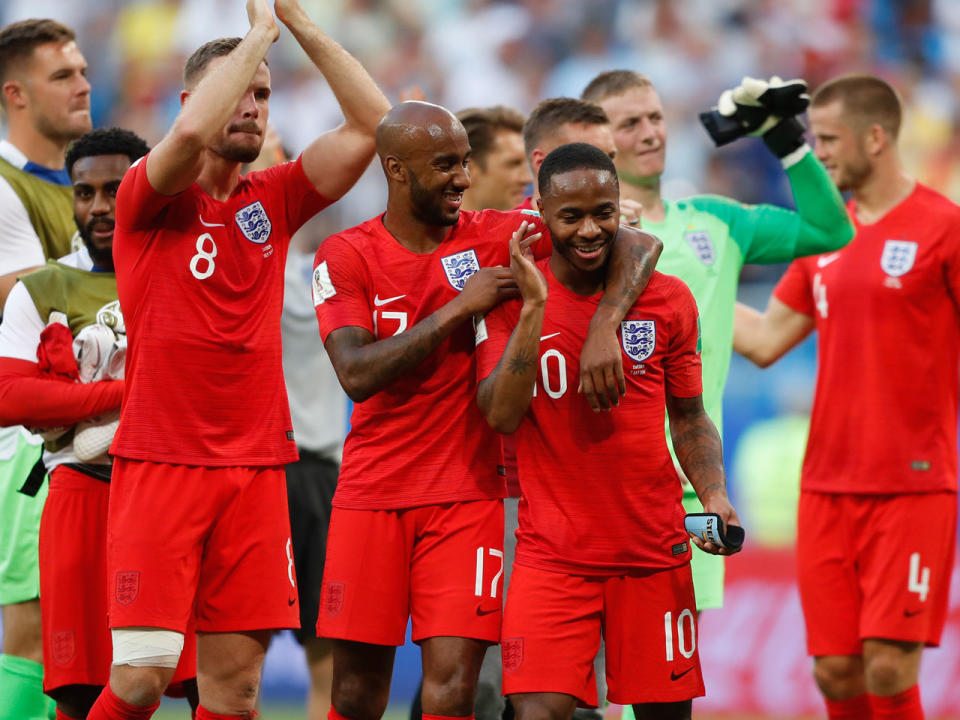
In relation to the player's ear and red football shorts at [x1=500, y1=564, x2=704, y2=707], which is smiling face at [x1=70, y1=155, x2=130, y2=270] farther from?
red football shorts at [x1=500, y1=564, x2=704, y2=707]

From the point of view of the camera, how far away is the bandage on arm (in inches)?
174

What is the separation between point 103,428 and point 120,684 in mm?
999

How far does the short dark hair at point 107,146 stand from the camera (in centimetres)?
482

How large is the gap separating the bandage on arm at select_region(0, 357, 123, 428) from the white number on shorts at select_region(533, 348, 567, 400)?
5.03ft

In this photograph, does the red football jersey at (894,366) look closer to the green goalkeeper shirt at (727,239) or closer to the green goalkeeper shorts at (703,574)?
the green goalkeeper shirt at (727,239)

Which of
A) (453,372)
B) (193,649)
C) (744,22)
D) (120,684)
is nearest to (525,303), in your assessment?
(453,372)

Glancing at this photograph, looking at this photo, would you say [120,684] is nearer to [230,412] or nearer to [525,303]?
[230,412]

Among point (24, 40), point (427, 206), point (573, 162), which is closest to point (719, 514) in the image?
point (573, 162)

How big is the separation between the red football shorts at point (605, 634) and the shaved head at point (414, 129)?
133 centimetres

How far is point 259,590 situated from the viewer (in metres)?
4.13

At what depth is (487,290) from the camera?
12.6 feet

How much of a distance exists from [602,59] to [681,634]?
756 centimetres

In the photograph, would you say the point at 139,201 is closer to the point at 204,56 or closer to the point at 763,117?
the point at 204,56

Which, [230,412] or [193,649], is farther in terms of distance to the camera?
[193,649]
